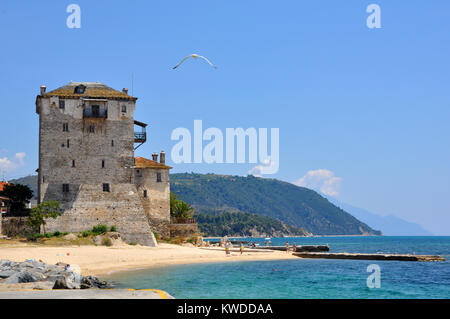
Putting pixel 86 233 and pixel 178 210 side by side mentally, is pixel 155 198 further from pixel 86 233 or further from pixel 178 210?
pixel 86 233

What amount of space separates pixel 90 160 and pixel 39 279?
28084 mm

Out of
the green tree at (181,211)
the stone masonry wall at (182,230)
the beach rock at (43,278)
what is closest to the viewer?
the beach rock at (43,278)

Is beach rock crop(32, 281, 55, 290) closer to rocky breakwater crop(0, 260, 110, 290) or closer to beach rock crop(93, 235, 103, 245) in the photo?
rocky breakwater crop(0, 260, 110, 290)

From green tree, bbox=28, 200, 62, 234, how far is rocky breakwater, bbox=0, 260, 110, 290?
19.0 metres

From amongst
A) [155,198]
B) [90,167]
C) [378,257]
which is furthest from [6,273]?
[378,257]

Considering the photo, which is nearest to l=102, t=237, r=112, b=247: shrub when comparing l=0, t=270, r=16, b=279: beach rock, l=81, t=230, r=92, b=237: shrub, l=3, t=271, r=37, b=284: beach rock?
l=81, t=230, r=92, b=237: shrub

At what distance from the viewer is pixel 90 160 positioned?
162ft

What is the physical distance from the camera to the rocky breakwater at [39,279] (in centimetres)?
1923

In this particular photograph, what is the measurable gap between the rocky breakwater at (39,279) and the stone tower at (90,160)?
21230 millimetres

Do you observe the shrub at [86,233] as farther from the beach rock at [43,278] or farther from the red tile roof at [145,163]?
the beach rock at [43,278]

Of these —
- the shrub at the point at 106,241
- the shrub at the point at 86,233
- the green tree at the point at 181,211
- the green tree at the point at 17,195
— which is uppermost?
the green tree at the point at 17,195

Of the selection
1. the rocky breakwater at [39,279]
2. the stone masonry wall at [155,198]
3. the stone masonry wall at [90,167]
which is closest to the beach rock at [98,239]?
the stone masonry wall at [90,167]

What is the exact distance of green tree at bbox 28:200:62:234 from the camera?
45469mm
